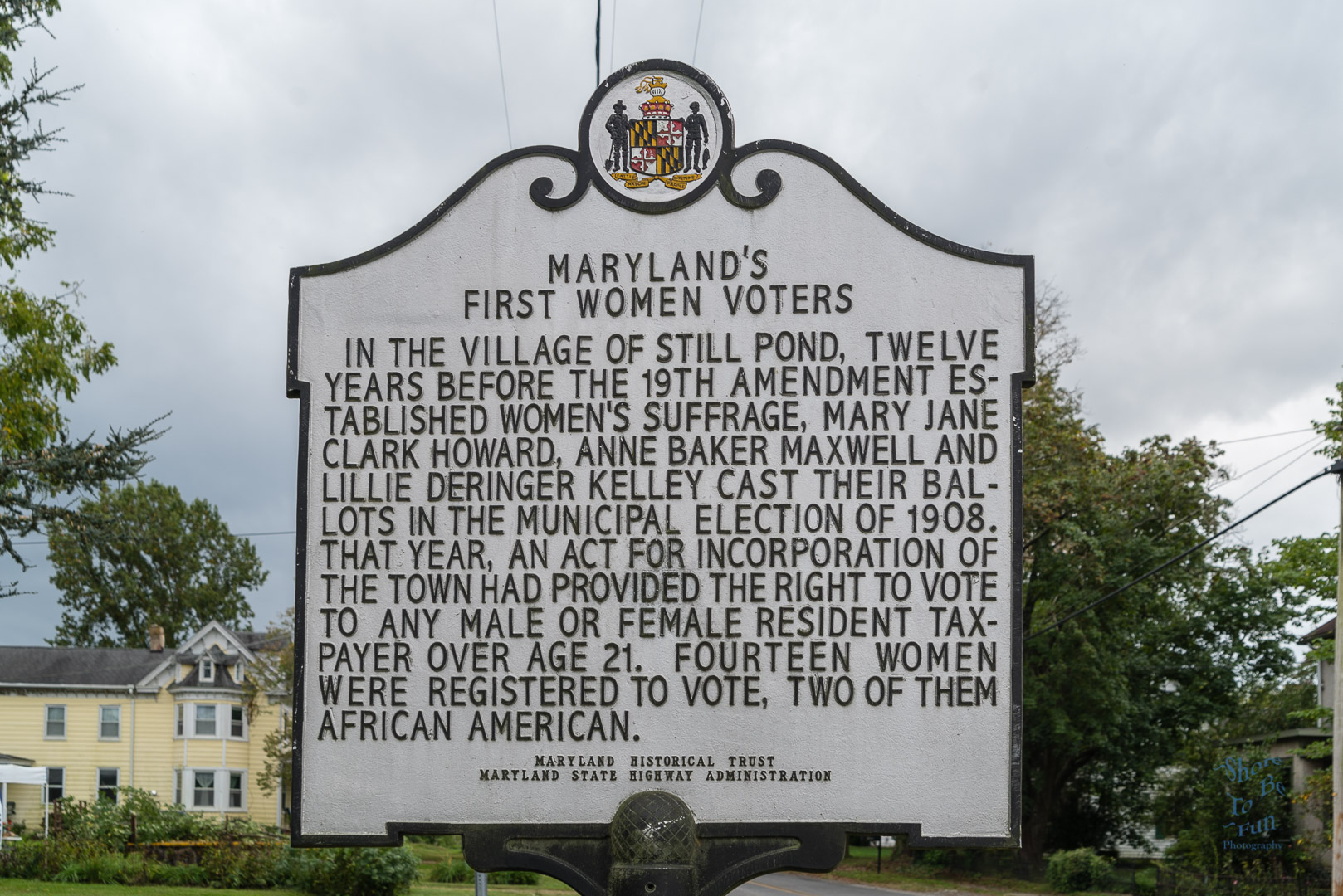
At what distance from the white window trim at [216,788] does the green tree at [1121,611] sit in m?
27.2

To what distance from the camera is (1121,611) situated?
109 ft

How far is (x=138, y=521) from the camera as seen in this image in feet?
203

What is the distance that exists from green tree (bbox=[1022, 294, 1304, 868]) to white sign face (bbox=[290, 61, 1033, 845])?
25.3m

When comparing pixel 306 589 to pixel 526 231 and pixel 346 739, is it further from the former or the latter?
pixel 526 231

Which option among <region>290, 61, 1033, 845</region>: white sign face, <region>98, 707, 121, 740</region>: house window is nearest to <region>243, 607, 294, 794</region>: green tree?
<region>98, 707, 121, 740</region>: house window

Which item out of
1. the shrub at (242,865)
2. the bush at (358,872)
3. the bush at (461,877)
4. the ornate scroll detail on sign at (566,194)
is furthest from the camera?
the bush at (461,877)

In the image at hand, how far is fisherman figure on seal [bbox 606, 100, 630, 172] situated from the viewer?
6449 millimetres

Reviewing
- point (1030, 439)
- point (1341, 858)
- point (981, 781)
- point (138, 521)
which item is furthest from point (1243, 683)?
point (138, 521)

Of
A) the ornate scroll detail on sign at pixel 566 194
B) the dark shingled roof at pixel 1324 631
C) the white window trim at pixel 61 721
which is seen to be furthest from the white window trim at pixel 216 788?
the ornate scroll detail on sign at pixel 566 194

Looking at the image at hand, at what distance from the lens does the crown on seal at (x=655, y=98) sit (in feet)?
21.1

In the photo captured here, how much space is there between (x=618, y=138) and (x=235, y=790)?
146 ft

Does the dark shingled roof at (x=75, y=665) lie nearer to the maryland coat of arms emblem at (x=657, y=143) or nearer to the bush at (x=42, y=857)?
the bush at (x=42, y=857)

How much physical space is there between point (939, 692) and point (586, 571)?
1.71 meters

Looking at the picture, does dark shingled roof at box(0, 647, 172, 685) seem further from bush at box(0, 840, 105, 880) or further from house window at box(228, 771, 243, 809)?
bush at box(0, 840, 105, 880)
